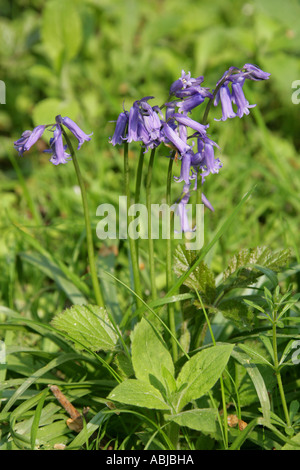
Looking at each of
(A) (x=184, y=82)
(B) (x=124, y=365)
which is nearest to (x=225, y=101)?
(A) (x=184, y=82)

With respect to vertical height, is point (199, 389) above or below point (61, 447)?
above

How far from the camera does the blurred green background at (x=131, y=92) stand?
13.6 ft

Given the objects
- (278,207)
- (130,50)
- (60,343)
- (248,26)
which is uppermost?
(248,26)

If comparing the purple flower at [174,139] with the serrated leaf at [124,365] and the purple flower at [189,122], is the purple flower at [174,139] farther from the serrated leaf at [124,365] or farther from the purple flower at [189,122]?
the serrated leaf at [124,365]

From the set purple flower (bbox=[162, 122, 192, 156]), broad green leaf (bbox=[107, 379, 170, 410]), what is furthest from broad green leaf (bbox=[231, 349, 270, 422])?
purple flower (bbox=[162, 122, 192, 156])

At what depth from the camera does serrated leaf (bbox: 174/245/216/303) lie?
223 centimetres

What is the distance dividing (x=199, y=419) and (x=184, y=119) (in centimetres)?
113

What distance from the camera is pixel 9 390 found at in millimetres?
2439

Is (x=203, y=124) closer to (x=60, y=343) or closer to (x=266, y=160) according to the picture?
(x=60, y=343)

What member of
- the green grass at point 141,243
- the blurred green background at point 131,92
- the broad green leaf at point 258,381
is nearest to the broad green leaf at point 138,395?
the green grass at point 141,243

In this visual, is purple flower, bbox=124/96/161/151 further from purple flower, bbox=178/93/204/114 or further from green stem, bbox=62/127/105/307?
green stem, bbox=62/127/105/307

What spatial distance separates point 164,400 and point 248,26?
5.38 metres

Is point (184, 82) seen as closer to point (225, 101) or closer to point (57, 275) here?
point (225, 101)

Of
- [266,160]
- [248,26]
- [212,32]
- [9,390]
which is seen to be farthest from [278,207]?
[248,26]
